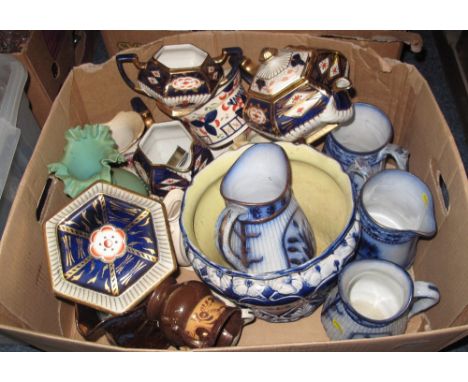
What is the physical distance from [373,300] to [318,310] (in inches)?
3.6

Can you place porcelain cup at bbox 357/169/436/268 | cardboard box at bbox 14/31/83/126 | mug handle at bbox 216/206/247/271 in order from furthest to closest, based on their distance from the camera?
cardboard box at bbox 14/31/83/126, porcelain cup at bbox 357/169/436/268, mug handle at bbox 216/206/247/271

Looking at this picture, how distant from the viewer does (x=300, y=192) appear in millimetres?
751

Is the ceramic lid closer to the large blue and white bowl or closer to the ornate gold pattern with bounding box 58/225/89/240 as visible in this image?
the large blue and white bowl

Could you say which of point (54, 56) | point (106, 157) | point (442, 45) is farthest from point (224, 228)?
point (442, 45)

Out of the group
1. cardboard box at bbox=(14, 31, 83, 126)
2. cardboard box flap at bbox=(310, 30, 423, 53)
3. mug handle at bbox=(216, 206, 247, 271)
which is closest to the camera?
mug handle at bbox=(216, 206, 247, 271)

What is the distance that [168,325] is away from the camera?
2.20 feet

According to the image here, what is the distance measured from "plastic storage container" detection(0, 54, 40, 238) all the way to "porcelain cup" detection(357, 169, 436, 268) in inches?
19.7

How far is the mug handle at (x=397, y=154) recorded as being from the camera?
30.6 inches

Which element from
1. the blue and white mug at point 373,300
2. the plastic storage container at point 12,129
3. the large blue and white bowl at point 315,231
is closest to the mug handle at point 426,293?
the blue and white mug at point 373,300

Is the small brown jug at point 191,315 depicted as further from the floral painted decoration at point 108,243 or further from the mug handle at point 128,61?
the mug handle at point 128,61

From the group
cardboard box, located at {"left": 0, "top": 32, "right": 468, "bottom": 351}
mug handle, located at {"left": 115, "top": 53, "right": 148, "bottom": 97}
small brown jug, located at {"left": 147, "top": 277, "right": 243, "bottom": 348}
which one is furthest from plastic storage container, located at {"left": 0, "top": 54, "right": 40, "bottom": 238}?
small brown jug, located at {"left": 147, "top": 277, "right": 243, "bottom": 348}

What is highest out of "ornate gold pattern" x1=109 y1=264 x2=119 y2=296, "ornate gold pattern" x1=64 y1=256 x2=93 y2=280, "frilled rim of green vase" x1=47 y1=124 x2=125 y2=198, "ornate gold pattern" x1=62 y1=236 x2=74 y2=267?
"frilled rim of green vase" x1=47 y1=124 x2=125 y2=198

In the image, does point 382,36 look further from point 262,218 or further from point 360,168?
point 262,218

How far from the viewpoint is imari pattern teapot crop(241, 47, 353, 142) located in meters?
0.68
